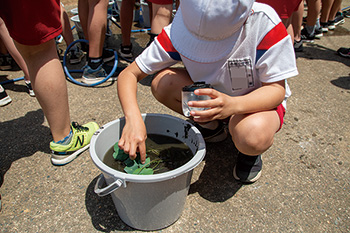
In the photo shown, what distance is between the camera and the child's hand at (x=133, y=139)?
1.09m

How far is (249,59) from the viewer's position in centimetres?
121

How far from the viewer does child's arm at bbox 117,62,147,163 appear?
111 centimetres

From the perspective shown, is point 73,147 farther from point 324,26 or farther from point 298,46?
point 324,26

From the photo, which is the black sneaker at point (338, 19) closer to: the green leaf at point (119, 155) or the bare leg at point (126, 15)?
the bare leg at point (126, 15)

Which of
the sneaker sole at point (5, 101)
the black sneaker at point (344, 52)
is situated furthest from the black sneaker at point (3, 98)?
the black sneaker at point (344, 52)

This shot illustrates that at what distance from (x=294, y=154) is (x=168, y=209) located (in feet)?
3.13

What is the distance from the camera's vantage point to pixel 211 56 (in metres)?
1.18

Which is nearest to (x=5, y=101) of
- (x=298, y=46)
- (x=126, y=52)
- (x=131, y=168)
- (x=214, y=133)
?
(x=126, y=52)

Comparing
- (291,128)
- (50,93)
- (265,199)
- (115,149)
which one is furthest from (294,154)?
(50,93)

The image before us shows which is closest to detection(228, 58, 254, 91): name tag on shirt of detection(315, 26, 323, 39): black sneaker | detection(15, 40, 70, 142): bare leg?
detection(15, 40, 70, 142): bare leg

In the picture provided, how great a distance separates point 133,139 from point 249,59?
0.63m

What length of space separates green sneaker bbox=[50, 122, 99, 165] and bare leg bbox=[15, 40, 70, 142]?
128 millimetres

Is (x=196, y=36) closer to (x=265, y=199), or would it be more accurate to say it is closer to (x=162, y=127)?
(x=162, y=127)

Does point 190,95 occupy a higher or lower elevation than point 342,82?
higher
